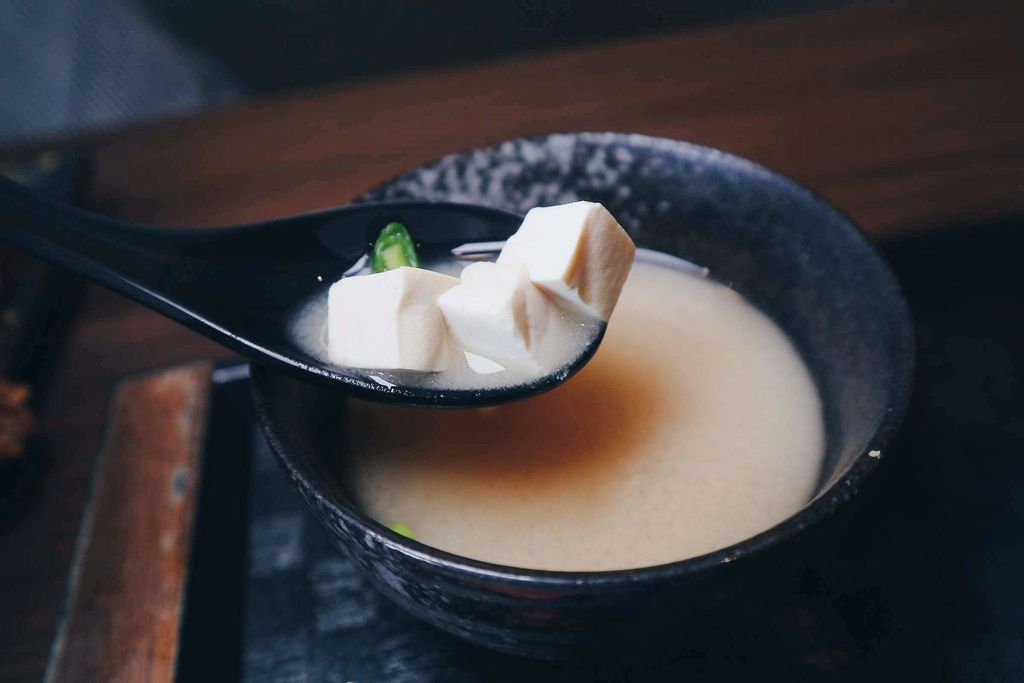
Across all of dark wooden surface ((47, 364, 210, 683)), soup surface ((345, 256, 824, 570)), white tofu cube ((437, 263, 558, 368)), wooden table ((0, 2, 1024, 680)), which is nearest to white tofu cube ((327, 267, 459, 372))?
white tofu cube ((437, 263, 558, 368))

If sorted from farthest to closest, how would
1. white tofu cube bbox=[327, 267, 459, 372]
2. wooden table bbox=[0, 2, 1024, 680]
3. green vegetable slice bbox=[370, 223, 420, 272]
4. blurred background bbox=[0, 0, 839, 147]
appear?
blurred background bbox=[0, 0, 839, 147] < wooden table bbox=[0, 2, 1024, 680] < green vegetable slice bbox=[370, 223, 420, 272] < white tofu cube bbox=[327, 267, 459, 372]

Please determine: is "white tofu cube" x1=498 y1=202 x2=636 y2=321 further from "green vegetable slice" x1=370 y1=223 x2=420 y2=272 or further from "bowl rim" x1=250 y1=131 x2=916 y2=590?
"bowl rim" x1=250 y1=131 x2=916 y2=590

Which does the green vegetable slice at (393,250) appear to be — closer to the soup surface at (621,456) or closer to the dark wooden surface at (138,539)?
the soup surface at (621,456)

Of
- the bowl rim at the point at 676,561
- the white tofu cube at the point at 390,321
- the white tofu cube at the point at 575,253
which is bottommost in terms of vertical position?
the bowl rim at the point at 676,561

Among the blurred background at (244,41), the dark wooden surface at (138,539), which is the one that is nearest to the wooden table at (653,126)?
the dark wooden surface at (138,539)

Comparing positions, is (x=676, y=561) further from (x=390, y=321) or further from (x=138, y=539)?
(x=138, y=539)
